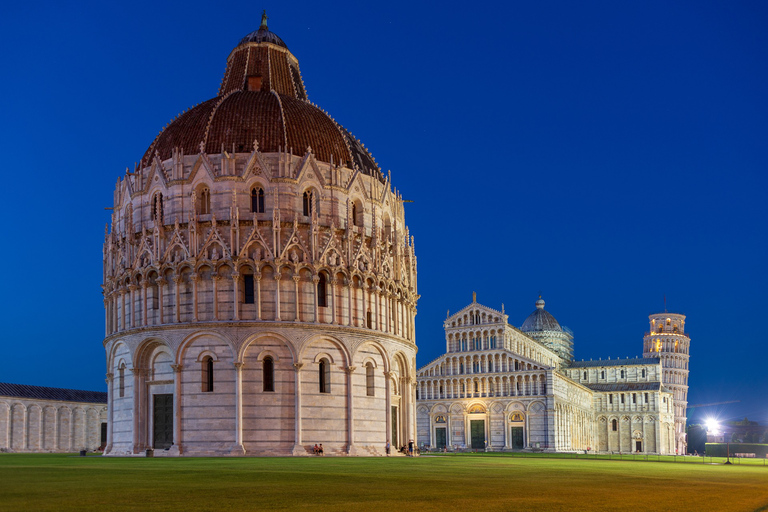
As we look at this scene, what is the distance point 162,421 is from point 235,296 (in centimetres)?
970

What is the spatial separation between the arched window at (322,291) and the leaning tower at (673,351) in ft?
465

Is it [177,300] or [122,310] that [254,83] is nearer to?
[177,300]

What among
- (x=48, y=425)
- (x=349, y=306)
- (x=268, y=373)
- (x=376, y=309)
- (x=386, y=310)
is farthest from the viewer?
(x=48, y=425)

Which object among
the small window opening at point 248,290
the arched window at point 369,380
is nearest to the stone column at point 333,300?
the arched window at point 369,380

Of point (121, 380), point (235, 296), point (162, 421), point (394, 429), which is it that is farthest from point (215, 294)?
point (394, 429)

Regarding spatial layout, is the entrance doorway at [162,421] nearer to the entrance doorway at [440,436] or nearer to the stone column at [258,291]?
the stone column at [258,291]

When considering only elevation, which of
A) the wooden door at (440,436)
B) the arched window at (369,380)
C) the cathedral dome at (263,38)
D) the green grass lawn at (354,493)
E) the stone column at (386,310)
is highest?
the cathedral dome at (263,38)

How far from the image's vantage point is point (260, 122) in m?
61.6

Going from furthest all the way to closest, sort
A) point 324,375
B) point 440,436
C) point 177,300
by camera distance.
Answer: point 440,436
point 324,375
point 177,300

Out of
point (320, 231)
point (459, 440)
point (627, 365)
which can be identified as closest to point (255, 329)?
point (320, 231)

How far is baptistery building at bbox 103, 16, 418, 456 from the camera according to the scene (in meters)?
55.7

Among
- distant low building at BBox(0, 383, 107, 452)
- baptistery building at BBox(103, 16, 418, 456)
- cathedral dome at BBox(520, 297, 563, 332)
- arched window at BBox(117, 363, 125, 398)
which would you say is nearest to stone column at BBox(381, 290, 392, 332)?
baptistery building at BBox(103, 16, 418, 456)

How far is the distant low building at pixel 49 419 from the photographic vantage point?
79500 millimetres

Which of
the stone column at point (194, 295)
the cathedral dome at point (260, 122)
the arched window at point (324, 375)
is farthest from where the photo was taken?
the cathedral dome at point (260, 122)
